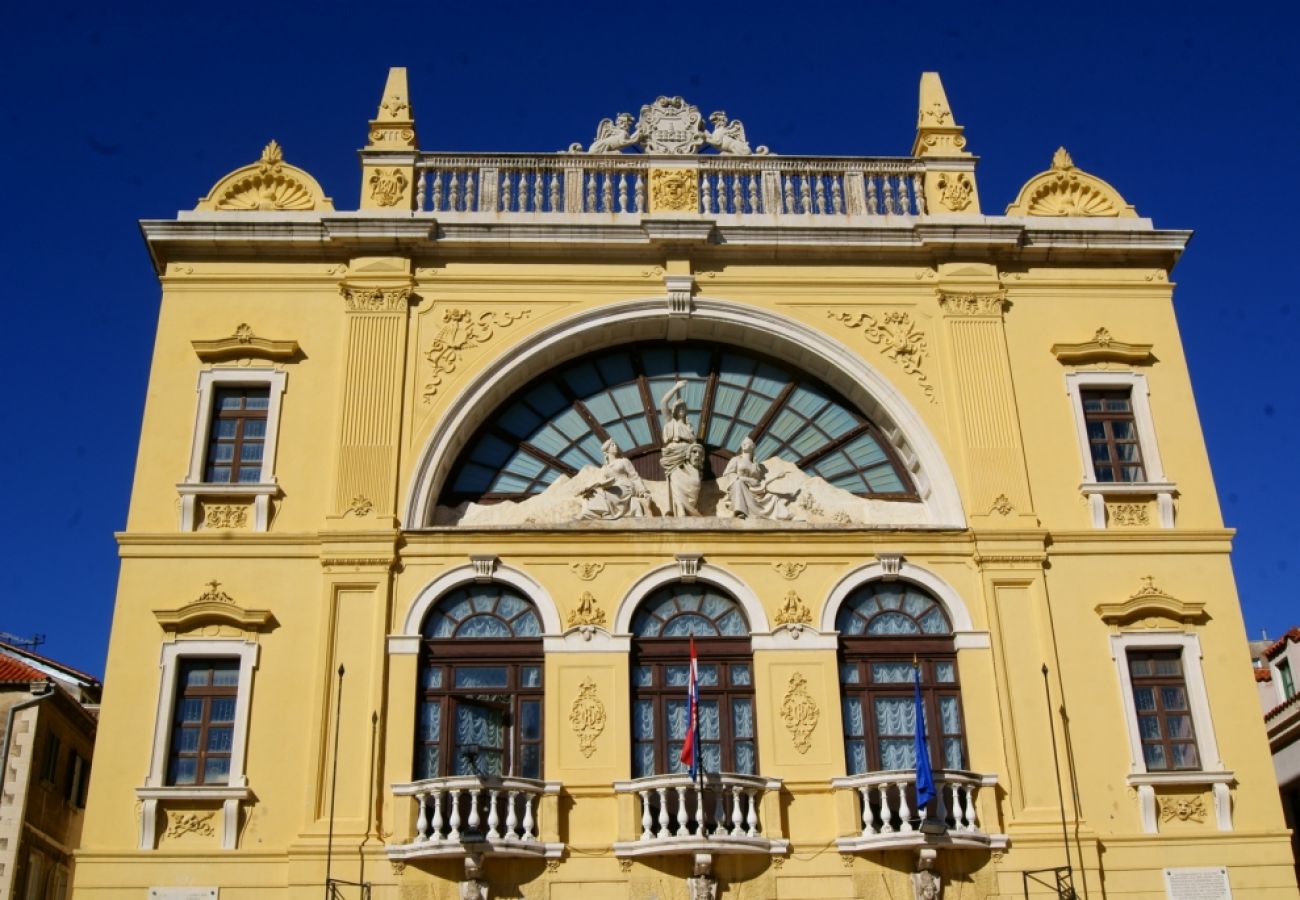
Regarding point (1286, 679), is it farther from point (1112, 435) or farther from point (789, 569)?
point (789, 569)

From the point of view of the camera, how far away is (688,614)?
1950cm

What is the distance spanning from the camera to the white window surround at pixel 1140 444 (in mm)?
20188

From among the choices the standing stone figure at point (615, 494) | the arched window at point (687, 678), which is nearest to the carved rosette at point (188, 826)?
the arched window at point (687, 678)

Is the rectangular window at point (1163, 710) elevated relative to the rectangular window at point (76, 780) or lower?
lower

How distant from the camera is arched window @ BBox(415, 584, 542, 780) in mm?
18375

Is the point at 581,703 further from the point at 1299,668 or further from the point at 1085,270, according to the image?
the point at 1299,668

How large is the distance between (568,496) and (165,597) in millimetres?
5619

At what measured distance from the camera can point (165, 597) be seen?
18859mm

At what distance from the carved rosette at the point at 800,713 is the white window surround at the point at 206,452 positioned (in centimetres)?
745

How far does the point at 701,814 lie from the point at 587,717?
6.73ft

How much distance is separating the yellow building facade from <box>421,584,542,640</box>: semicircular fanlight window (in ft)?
0.19

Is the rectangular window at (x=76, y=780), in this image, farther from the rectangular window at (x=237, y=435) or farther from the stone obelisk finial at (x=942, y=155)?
the stone obelisk finial at (x=942, y=155)

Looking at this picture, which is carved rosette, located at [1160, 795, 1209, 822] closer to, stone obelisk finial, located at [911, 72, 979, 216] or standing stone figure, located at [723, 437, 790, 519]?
standing stone figure, located at [723, 437, 790, 519]

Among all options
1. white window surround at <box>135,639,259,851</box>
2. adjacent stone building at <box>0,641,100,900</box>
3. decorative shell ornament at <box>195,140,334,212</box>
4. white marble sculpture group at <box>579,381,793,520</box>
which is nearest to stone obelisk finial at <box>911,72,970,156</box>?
white marble sculpture group at <box>579,381,793,520</box>
